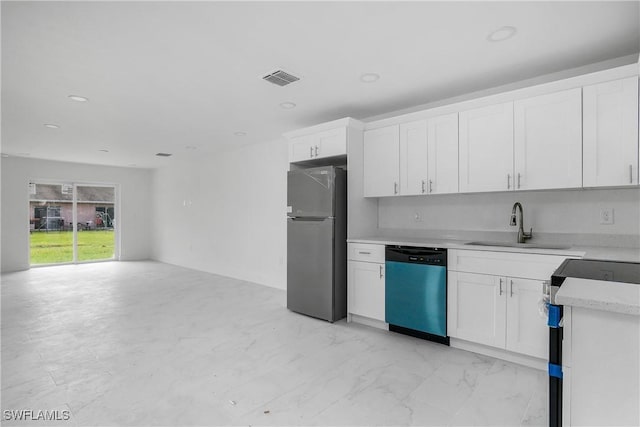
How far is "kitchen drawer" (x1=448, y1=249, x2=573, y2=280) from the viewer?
7.91ft

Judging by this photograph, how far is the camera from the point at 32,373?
2.45m

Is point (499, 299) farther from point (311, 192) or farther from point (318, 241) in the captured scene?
point (311, 192)

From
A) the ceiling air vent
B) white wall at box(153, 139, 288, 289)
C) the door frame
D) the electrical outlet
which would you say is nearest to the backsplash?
the electrical outlet

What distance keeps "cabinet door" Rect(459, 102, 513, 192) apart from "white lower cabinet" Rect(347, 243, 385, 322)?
1.09m

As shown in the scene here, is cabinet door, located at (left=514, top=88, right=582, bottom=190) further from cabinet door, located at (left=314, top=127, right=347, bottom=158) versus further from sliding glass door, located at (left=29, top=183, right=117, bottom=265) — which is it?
sliding glass door, located at (left=29, top=183, right=117, bottom=265)

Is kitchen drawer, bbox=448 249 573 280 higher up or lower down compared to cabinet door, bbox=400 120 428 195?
lower down

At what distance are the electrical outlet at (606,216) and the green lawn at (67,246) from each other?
945 cm

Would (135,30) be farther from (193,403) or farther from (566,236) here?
(566,236)

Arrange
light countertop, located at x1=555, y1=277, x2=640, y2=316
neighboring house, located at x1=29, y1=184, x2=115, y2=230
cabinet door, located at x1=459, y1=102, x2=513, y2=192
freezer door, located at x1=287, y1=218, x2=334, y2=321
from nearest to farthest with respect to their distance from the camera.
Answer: light countertop, located at x1=555, y1=277, x2=640, y2=316 → cabinet door, located at x1=459, y1=102, x2=513, y2=192 → freezer door, located at x1=287, y1=218, x2=334, y2=321 → neighboring house, located at x1=29, y1=184, x2=115, y2=230

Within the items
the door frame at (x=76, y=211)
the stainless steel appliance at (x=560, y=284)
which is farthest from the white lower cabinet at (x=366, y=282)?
the door frame at (x=76, y=211)

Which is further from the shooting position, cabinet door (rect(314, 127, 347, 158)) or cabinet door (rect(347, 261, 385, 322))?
cabinet door (rect(314, 127, 347, 158))

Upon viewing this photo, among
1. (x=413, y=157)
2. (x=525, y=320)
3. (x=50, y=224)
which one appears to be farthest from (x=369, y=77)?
(x=50, y=224)

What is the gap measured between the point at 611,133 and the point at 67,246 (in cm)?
965

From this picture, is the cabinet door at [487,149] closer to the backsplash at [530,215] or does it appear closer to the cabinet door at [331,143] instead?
the backsplash at [530,215]
